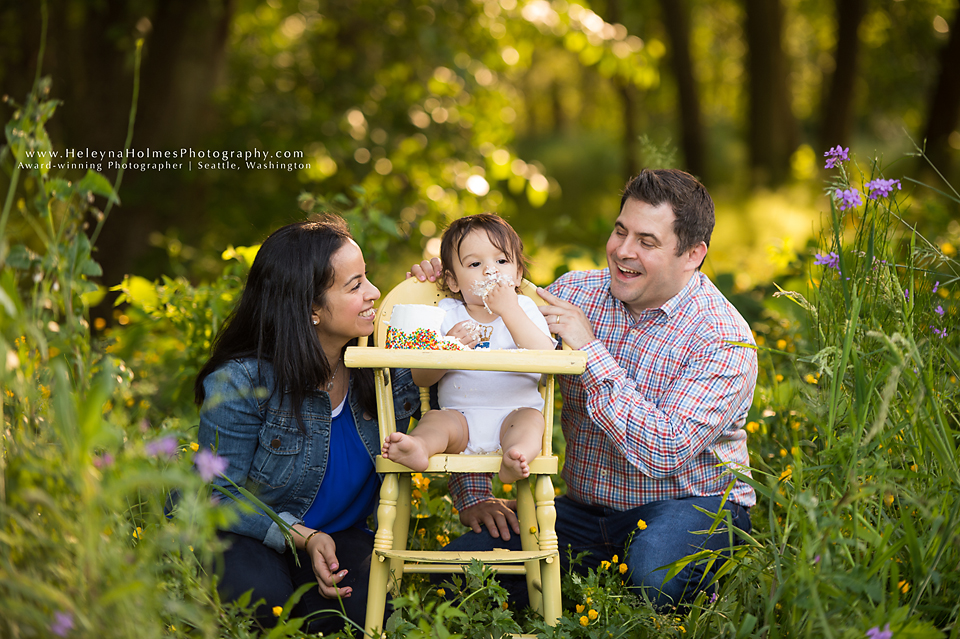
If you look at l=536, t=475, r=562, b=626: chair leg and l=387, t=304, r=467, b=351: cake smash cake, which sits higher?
l=387, t=304, r=467, b=351: cake smash cake

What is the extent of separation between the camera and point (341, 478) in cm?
260

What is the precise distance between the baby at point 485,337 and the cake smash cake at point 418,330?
0.50 ft

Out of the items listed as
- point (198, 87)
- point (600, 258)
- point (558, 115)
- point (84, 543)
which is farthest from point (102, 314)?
point (558, 115)

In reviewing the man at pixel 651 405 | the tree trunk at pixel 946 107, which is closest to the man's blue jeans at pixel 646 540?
the man at pixel 651 405

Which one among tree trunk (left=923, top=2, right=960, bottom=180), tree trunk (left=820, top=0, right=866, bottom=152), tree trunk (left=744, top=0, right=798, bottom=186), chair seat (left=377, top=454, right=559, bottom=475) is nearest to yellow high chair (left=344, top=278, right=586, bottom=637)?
chair seat (left=377, top=454, right=559, bottom=475)

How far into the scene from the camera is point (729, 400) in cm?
250

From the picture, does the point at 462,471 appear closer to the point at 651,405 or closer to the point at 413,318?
the point at 413,318

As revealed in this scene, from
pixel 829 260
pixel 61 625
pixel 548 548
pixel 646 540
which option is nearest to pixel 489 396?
pixel 548 548

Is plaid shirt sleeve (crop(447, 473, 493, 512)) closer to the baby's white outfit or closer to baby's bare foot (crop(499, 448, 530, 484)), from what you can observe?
the baby's white outfit

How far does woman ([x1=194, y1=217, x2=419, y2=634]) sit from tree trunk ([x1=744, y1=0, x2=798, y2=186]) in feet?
29.6

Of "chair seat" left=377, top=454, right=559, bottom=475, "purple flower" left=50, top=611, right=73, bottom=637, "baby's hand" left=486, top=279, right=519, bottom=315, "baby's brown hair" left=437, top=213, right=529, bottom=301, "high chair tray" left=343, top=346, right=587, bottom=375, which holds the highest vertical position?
"baby's brown hair" left=437, top=213, right=529, bottom=301

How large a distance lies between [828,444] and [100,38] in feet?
19.2

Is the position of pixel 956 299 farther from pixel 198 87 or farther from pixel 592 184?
pixel 592 184

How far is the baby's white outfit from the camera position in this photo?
8.59 feet
